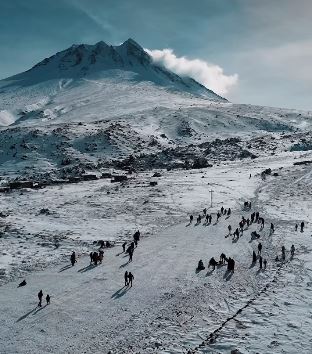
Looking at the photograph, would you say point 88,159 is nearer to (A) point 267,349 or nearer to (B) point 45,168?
(B) point 45,168

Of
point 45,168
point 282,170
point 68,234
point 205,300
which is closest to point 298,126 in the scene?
point 282,170

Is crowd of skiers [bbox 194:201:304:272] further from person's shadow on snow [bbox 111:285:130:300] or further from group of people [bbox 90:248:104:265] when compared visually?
group of people [bbox 90:248:104:265]

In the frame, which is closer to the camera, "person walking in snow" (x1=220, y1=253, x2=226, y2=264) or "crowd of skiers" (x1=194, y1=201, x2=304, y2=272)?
"crowd of skiers" (x1=194, y1=201, x2=304, y2=272)

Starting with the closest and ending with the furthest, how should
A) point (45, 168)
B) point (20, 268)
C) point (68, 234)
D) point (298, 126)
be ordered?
point (20, 268) < point (68, 234) < point (45, 168) < point (298, 126)

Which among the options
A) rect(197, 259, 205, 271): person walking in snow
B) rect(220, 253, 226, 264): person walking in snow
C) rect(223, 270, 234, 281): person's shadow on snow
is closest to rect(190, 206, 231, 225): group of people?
rect(220, 253, 226, 264): person walking in snow

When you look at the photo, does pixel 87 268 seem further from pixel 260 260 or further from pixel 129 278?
pixel 260 260

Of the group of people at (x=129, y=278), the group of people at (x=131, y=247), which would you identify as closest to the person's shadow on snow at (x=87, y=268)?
the group of people at (x=131, y=247)

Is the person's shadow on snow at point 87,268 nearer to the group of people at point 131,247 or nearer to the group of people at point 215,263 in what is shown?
the group of people at point 131,247

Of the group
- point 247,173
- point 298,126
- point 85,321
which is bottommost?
point 85,321

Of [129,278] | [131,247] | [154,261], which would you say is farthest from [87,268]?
[129,278]
